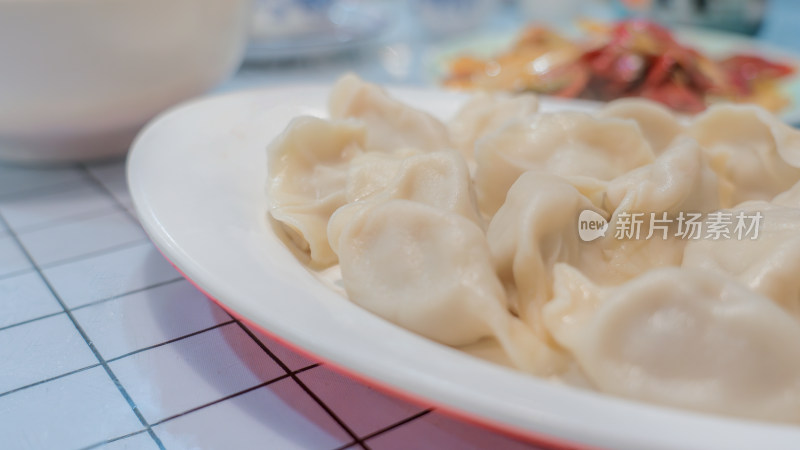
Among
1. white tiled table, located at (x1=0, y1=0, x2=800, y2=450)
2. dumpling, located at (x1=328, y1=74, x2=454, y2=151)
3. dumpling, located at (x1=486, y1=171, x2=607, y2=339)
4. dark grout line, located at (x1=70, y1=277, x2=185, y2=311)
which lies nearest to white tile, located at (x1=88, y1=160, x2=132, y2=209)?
white tiled table, located at (x1=0, y1=0, x2=800, y2=450)

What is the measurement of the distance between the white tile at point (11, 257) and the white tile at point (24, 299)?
0.10 feet

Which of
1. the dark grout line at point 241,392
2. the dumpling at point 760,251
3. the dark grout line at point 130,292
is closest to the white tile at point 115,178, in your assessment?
the dark grout line at point 130,292

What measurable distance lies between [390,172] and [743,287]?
550 mm

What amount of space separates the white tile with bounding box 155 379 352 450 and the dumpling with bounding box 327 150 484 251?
0.23 m

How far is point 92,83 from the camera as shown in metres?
1.51

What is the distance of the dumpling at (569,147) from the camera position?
1.21 m

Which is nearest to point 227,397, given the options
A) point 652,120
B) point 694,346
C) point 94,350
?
point 94,350

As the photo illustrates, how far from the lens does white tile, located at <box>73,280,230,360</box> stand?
104cm

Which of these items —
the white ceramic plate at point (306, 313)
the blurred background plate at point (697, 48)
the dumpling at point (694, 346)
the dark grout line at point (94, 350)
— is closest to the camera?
the white ceramic plate at point (306, 313)

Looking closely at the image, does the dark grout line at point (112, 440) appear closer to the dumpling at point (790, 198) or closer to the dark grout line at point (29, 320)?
the dark grout line at point (29, 320)

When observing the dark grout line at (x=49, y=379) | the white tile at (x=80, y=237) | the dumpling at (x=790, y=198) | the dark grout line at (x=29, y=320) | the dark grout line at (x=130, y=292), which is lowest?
the white tile at (x=80, y=237)

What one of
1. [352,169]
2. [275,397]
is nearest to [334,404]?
[275,397]

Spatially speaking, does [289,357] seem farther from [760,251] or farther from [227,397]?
[760,251]

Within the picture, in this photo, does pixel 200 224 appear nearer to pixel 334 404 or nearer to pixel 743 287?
pixel 334 404
